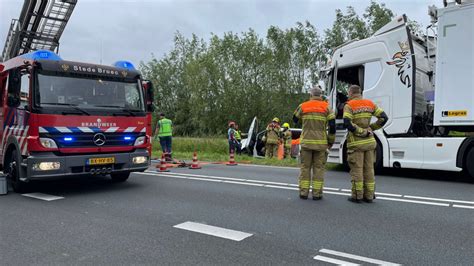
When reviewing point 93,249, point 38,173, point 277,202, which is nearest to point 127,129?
point 38,173

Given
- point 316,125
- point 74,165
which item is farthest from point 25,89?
point 316,125

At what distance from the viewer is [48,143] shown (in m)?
6.53

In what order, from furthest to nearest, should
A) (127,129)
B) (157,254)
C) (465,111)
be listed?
(465,111)
(127,129)
(157,254)

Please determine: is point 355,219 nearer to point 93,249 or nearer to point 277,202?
point 277,202

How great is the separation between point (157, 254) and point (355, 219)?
2.63 metres

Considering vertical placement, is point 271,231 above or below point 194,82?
below

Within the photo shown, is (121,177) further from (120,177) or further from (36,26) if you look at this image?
(36,26)

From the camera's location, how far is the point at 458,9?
808 centimetres


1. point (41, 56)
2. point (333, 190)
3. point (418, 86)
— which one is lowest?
point (333, 190)

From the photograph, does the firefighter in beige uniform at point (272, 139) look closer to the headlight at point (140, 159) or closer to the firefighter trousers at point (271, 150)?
the firefighter trousers at point (271, 150)

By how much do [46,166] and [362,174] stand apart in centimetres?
512

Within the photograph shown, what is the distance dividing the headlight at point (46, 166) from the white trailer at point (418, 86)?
21.3 feet

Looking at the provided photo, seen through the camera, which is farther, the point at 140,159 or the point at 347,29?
the point at 347,29

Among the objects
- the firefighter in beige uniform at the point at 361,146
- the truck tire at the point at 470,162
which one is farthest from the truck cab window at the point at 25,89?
the truck tire at the point at 470,162
